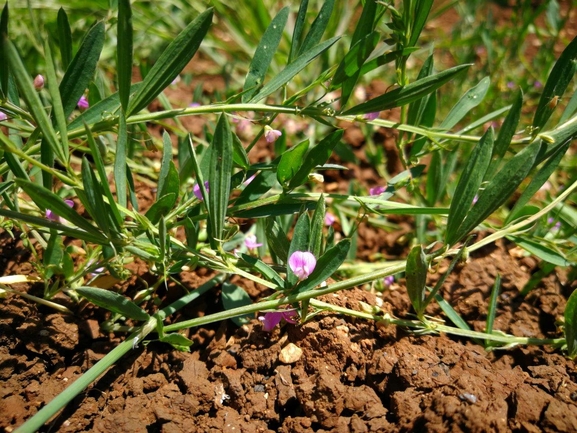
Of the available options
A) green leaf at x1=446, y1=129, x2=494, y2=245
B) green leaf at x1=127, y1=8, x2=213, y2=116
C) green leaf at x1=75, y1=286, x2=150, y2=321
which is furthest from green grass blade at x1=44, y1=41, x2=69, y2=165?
green leaf at x1=446, y1=129, x2=494, y2=245

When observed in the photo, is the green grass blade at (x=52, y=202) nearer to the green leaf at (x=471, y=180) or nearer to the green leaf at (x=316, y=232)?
the green leaf at (x=316, y=232)

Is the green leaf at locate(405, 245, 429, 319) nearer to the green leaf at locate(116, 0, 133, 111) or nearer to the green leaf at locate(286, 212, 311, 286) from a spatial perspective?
the green leaf at locate(286, 212, 311, 286)

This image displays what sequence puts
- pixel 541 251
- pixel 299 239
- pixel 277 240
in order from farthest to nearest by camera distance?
pixel 541 251, pixel 277 240, pixel 299 239

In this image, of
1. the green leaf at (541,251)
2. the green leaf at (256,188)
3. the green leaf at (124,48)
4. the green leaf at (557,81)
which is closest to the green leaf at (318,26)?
the green leaf at (256,188)

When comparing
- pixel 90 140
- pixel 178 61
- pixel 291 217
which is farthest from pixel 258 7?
pixel 90 140

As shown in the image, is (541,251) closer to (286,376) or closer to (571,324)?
(571,324)

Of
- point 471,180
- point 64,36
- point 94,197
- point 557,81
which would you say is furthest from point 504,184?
point 64,36
